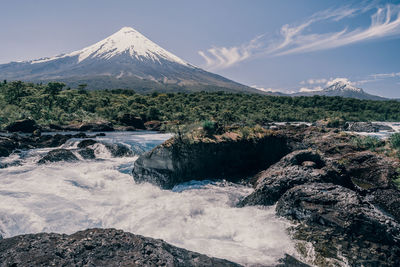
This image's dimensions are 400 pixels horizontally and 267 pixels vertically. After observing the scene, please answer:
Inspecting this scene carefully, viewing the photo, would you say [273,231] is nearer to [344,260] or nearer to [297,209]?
[297,209]

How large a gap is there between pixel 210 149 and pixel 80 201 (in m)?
5.77

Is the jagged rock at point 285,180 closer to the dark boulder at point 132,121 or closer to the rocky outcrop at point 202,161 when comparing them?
the rocky outcrop at point 202,161

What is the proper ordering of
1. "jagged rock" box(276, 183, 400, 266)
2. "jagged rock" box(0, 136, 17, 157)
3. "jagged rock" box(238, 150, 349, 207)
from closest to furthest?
"jagged rock" box(276, 183, 400, 266), "jagged rock" box(238, 150, 349, 207), "jagged rock" box(0, 136, 17, 157)

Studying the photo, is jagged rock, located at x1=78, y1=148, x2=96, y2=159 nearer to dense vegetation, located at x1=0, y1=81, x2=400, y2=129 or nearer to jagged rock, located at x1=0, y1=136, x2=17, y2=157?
jagged rock, located at x1=0, y1=136, x2=17, y2=157

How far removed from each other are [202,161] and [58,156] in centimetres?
A: 1006

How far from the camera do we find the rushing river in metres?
6.25

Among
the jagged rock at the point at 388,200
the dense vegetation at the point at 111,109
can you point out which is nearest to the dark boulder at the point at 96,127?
the dense vegetation at the point at 111,109

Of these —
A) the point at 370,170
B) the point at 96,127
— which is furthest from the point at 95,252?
the point at 96,127

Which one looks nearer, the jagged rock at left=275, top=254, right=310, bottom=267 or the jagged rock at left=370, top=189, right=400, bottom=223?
the jagged rock at left=275, top=254, right=310, bottom=267

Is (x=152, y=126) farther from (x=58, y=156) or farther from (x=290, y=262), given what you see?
(x=290, y=262)

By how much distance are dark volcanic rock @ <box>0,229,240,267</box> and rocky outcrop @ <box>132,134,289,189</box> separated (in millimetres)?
6104

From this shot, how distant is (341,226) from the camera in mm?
6125

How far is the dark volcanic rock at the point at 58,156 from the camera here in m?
15.5

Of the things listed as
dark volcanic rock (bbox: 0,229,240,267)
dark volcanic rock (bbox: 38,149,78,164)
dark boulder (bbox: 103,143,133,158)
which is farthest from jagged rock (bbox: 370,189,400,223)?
dark volcanic rock (bbox: 38,149,78,164)
